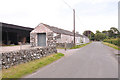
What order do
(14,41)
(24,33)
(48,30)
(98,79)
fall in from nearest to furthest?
(98,79), (48,30), (14,41), (24,33)

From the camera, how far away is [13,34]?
2981cm

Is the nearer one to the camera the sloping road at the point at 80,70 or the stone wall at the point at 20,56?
the sloping road at the point at 80,70

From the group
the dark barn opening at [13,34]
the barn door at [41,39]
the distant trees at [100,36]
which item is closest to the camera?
the barn door at [41,39]

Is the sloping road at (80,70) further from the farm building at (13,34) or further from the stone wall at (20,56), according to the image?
the farm building at (13,34)

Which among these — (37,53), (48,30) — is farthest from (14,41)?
(37,53)

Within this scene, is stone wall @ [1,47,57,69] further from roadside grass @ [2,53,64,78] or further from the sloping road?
the sloping road

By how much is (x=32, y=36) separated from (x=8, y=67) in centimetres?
1506

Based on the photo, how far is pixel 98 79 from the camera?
4.59 m

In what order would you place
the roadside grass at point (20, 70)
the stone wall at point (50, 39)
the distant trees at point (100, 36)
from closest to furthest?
1. the roadside grass at point (20, 70)
2. the stone wall at point (50, 39)
3. the distant trees at point (100, 36)

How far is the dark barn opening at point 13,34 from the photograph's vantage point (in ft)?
83.1

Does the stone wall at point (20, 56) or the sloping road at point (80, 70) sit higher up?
the stone wall at point (20, 56)

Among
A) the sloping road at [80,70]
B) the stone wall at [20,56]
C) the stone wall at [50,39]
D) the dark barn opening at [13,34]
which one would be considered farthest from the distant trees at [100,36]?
the stone wall at [20,56]

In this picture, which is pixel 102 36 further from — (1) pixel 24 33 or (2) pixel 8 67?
(2) pixel 8 67

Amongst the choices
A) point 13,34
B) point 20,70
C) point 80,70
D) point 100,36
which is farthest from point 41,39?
point 100,36
